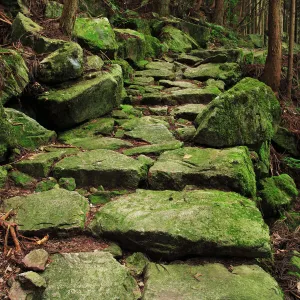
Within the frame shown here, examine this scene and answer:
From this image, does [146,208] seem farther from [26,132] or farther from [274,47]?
[274,47]

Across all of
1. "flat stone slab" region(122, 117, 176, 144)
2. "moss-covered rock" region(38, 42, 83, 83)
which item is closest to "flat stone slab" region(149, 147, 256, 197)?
"flat stone slab" region(122, 117, 176, 144)

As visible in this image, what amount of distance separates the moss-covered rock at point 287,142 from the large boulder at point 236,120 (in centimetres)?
297

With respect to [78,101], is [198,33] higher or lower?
higher

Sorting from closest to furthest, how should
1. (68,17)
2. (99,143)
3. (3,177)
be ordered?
(3,177) < (99,143) < (68,17)

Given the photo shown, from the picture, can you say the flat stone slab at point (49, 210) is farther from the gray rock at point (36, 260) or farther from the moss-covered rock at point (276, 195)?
the moss-covered rock at point (276, 195)

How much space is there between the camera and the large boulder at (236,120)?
16.5 feet

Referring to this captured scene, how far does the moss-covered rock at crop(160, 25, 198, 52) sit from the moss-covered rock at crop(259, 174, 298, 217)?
8686 millimetres

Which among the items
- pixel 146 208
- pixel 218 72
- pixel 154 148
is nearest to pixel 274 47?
pixel 218 72

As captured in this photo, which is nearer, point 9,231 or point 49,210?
point 9,231

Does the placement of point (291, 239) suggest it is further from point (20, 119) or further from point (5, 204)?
point (20, 119)

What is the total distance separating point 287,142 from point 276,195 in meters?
3.04

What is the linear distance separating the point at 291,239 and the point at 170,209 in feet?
7.33

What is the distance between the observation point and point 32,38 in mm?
6809

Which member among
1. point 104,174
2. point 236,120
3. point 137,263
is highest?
point 236,120
